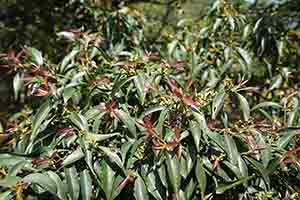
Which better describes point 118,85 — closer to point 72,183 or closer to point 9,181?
point 72,183

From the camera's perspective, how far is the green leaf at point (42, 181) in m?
1.49

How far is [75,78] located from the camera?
2.19 m

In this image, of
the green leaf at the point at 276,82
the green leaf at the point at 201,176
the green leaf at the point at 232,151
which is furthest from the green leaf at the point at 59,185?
the green leaf at the point at 276,82

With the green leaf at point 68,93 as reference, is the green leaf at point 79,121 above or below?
below

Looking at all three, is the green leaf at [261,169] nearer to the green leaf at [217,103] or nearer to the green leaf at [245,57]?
the green leaf at [217,103]

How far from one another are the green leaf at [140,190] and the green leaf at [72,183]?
7.6 inches

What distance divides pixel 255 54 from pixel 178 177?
1604 mm

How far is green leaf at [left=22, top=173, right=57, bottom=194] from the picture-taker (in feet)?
4.90

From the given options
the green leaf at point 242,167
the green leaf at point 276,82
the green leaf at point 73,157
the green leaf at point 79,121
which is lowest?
the green leaf at point 276,82

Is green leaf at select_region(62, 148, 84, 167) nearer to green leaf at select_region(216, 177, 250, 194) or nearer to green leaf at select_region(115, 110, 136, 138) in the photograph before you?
green leaf at select_region(115, 110, 136, 138)

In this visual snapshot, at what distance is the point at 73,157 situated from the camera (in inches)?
63.7

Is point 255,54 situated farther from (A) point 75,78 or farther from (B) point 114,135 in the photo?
(B) point 114,135

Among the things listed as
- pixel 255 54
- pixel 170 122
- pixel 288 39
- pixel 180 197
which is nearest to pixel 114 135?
pixel 170 122

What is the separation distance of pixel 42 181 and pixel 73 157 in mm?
153
